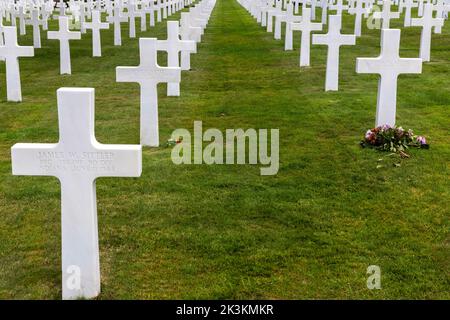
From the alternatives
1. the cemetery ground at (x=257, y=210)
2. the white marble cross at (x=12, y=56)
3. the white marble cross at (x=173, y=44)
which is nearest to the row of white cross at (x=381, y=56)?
the cemetery ground at (x=257, y=210)

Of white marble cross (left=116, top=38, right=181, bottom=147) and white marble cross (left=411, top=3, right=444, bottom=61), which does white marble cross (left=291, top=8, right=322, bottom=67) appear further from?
white marble cross (left=116, top=38, right=181, bottom=147)

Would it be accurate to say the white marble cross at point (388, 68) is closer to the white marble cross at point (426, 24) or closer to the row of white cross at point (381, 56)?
the row of white cross at point (381, 56)

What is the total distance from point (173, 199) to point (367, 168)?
7.18 ft

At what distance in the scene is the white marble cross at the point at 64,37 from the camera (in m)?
14.0

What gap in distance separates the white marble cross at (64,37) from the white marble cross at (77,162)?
399 inches

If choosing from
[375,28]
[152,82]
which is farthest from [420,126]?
[375,28]

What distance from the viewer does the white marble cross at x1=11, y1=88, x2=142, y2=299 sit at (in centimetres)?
422

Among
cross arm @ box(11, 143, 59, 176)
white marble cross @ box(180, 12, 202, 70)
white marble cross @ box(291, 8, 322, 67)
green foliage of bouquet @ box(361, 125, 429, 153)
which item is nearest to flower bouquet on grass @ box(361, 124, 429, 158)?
green foliage of bouquet @ box(361, 125, 429, 153)

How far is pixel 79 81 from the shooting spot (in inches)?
533

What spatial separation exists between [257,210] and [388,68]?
11.0ft

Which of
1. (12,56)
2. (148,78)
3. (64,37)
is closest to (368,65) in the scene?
(148,78)

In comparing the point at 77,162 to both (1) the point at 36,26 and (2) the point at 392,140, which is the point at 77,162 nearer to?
(2) the point at 392,140

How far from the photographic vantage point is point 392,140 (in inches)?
310

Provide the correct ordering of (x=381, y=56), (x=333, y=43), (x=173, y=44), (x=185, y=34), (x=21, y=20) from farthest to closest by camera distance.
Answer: (x=21, y=20)
(x=185, y=34)
(x=333, y=43)
(x=173, y=44)
(x=381, y=56)
